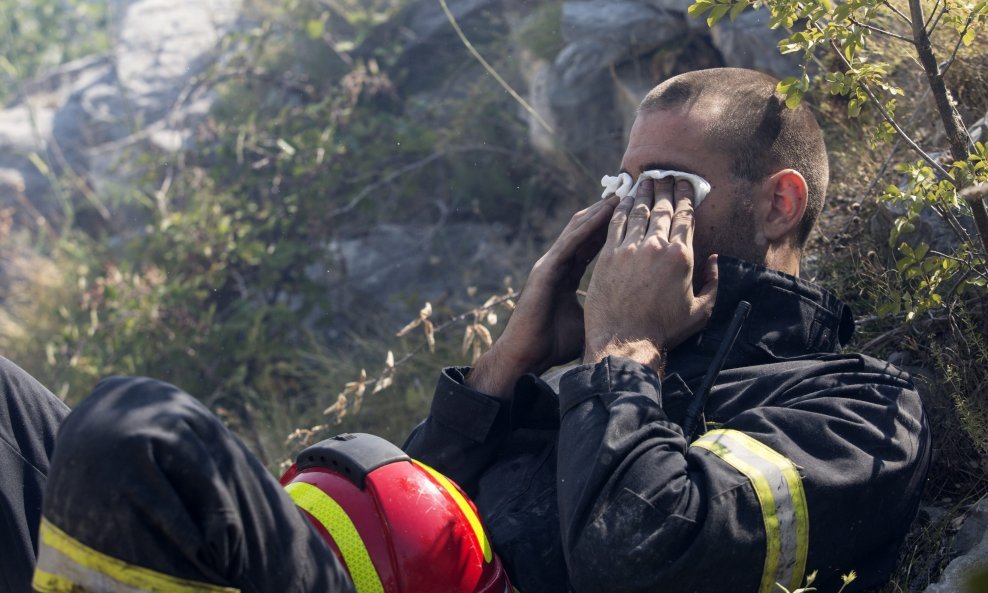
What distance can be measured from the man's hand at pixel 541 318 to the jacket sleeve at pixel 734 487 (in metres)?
0.47

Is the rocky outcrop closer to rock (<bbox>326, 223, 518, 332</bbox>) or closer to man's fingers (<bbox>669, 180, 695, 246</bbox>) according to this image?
rock (<bbox>326, 223, 518, 332</bbox>)

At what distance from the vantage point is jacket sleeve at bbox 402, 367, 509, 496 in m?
2.64

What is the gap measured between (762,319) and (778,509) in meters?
0.62

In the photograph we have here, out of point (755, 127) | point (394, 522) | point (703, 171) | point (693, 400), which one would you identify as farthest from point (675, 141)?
point (394, 522)

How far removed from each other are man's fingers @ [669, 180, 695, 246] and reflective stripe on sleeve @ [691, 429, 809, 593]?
0.62m

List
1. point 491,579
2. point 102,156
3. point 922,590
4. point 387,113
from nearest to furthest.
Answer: point 491,579
point 922,590
point 387,113
point 102,156

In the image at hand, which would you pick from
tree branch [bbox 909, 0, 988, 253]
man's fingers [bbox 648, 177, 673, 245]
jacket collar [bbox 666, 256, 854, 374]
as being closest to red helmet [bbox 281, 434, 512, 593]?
jacket collar [bbox 666, 256, 854, 374]

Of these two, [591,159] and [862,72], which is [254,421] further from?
[862,72]

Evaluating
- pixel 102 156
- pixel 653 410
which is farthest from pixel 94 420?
pixel 102 156

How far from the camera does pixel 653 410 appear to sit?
2.20m

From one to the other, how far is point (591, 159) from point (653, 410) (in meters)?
3.68

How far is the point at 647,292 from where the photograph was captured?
2.45 metres

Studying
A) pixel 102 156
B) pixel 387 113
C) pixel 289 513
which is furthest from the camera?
pixel 102 156

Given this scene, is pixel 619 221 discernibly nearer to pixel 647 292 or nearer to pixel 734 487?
pixel 647 292
